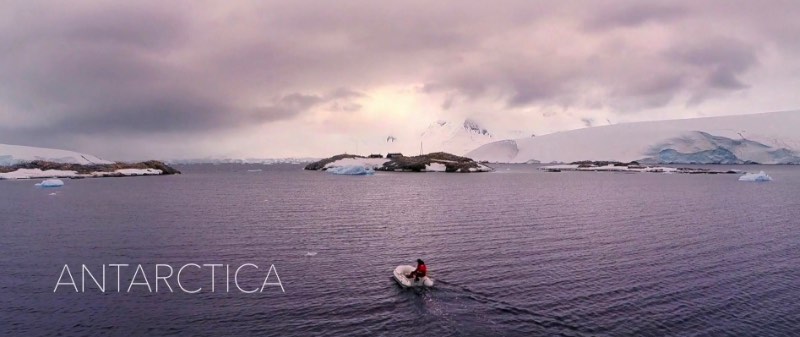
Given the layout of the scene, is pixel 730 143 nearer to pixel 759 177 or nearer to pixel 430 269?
pixel 759 177

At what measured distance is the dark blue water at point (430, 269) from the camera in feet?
58.5

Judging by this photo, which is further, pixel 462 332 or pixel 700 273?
pixel 700 273

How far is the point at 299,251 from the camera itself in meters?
29.7

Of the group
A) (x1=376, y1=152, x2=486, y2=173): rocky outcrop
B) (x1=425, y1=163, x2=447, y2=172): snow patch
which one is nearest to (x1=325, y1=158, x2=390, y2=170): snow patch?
(x1=376, y1=152, x2=486, y2=173): rocky outcrop

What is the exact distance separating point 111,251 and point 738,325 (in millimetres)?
31397

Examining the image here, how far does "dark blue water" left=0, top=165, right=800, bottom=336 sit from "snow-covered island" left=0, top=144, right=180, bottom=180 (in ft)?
310

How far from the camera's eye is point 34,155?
6112 inches

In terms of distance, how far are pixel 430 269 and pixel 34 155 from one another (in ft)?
571

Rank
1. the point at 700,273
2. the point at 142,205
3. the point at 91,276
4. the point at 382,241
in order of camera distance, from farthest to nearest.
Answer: the point at 142,205 < the point at 382,241 < the point at 700,273 < the point at 91,276

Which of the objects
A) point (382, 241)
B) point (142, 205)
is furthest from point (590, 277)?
point (142, 205)

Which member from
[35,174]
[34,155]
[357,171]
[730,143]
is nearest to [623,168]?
[730,143]

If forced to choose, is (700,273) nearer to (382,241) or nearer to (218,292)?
(382,241)

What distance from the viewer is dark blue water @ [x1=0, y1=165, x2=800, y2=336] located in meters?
17.8

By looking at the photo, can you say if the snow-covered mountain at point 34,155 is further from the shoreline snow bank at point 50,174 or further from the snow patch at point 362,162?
the snow patch at point 362,162
